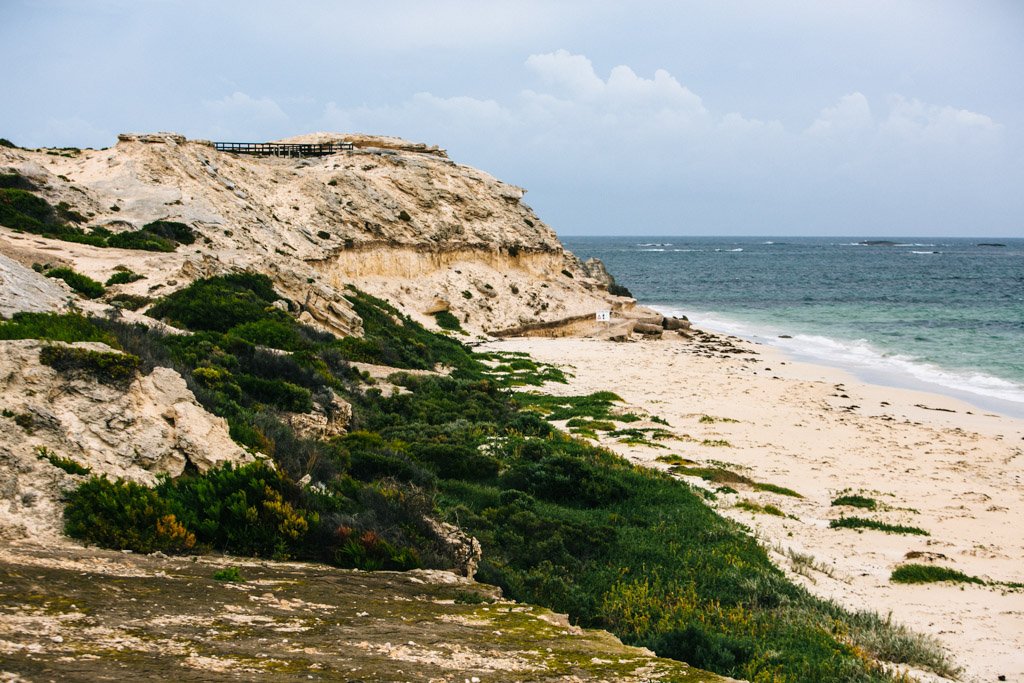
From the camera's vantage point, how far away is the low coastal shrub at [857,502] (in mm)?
16922

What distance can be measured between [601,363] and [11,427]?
105 feet

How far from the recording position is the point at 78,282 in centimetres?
2127

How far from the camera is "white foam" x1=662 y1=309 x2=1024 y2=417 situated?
3409 centimetres

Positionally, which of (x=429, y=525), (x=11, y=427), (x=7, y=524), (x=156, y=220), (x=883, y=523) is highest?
(x=156, y=220)

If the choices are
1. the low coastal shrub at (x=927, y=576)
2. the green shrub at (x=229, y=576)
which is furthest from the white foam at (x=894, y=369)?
the green shrub at (x=229, y=576)

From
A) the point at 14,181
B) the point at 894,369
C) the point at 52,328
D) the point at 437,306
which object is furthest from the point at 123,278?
the point at 894,369

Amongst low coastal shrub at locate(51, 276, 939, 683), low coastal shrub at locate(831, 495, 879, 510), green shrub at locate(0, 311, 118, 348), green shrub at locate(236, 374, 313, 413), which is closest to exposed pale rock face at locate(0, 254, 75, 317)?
green shrub at locate(0, 311, 118, 348)

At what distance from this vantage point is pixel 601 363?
3859 cm

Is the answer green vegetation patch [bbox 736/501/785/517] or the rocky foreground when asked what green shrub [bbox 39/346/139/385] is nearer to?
the rocky foreground

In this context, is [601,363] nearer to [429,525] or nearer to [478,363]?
[478,363]

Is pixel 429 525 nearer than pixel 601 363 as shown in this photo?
Yes

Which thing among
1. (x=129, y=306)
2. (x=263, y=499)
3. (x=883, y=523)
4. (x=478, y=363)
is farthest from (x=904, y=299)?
(x=263, y=499)

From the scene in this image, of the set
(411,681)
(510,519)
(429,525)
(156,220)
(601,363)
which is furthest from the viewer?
(601,363)

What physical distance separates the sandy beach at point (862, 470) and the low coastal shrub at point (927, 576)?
169mm
